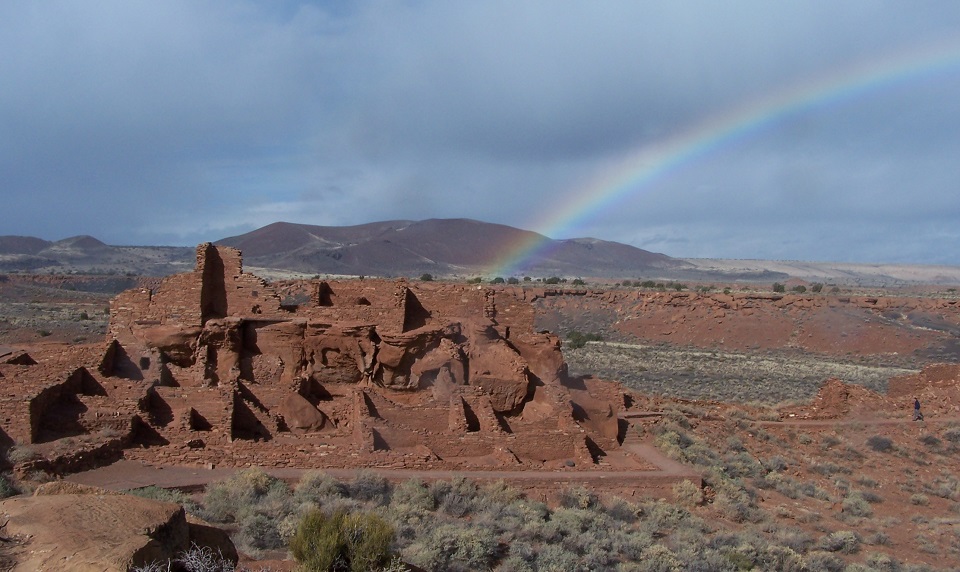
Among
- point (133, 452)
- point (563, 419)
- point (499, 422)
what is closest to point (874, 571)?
point (563, 419)

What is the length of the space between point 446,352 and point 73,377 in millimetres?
7301

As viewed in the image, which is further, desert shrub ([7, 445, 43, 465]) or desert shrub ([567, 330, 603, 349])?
desert shrub ([567, 330, 603, 349])

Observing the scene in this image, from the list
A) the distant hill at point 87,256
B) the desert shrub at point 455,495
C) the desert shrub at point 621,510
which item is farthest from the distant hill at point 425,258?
the desert shrub at point 621,510

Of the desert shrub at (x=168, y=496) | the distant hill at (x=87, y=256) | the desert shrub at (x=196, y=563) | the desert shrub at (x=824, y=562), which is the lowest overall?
the desert shrub at (x=824, y=562)

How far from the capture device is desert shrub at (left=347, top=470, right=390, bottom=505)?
11891 mm

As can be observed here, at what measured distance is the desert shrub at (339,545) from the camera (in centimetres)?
659

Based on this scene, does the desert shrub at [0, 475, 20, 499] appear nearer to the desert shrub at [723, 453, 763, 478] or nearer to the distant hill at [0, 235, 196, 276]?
the desert shrub at [723, 453, 763, 478]

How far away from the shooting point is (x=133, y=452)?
13000 millimetres

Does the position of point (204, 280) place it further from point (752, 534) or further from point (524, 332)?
point (752, 534)

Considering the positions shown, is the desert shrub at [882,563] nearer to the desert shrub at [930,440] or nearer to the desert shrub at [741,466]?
the desert shrub at [741,466]

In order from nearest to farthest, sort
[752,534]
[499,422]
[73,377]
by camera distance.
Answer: [752,534] → [73,377] → [499,422]

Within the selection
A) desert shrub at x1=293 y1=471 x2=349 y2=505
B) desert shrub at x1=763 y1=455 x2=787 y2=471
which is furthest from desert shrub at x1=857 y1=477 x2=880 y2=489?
desert shrub at x1=293 y1=471 x2=349 y2=505

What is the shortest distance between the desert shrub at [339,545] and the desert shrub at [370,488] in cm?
479

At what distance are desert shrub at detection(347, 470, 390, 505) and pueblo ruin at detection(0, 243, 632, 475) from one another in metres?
1.06
